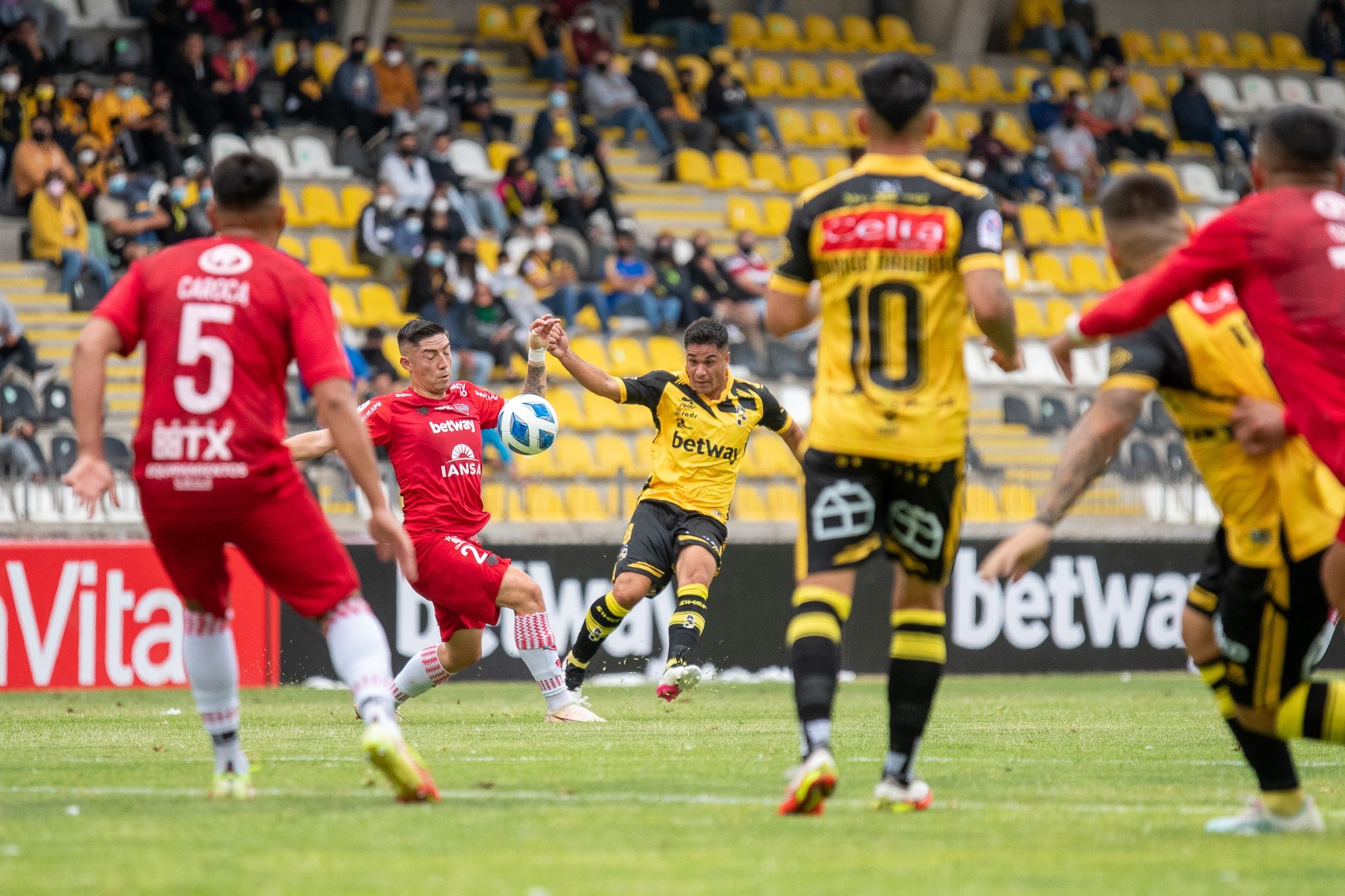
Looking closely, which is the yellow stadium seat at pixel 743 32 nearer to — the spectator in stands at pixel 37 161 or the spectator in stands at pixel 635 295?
the spectator in stands at pixel 635 295

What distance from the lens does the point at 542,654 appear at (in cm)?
1216

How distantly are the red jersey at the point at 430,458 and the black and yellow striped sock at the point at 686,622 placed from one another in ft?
5.51

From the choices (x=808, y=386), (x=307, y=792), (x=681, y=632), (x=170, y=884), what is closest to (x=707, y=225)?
(x=808, y=386)

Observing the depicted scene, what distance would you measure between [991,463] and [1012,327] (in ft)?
49.0

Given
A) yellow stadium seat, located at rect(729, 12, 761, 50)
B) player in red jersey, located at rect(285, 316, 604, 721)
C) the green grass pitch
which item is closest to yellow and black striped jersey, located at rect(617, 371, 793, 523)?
player in red jersey, located at rect(285, 316, 604, 721)

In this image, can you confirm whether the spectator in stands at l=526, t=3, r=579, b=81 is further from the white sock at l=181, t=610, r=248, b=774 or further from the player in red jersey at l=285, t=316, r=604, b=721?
the white sock at l=181, t=610, r=248, b=774

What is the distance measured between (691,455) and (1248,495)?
712 centimetres

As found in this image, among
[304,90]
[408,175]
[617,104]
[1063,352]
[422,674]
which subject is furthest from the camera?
[617,104]

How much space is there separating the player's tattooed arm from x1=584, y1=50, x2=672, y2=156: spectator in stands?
21.4 m

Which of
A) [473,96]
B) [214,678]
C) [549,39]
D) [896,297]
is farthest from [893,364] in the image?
[549,39]

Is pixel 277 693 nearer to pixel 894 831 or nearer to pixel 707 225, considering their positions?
pixel 894 831

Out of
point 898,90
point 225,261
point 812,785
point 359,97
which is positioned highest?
point 359,97

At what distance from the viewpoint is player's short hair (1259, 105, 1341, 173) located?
6.44 metres

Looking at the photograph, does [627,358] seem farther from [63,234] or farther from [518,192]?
[63,234]
